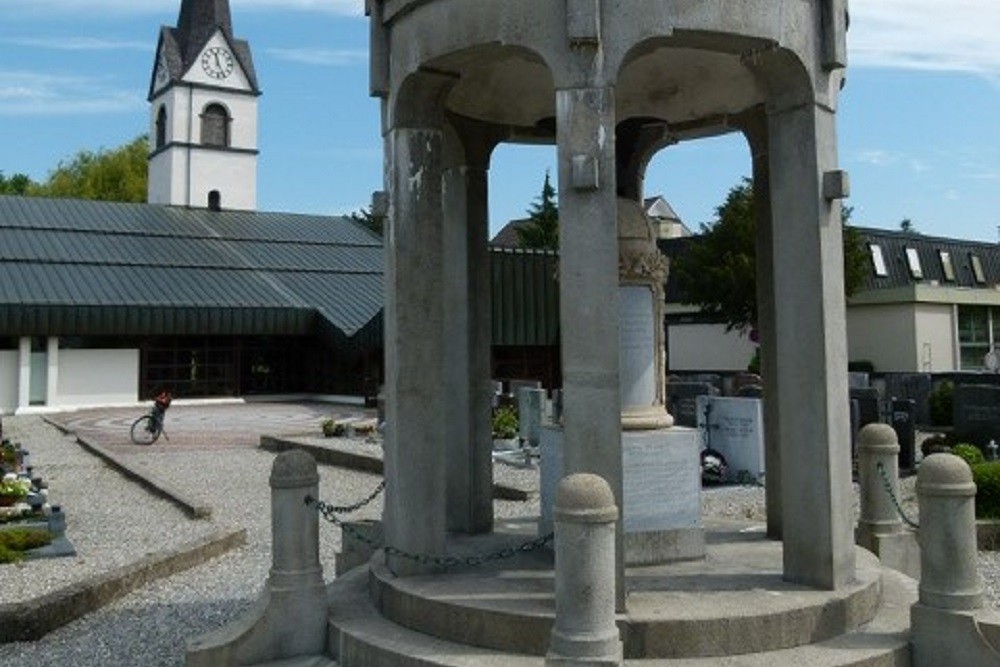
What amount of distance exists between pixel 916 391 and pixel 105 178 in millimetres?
58451

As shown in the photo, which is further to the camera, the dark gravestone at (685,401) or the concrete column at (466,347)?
the dark gravestone at (685,401)

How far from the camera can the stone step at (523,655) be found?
4.84 meters

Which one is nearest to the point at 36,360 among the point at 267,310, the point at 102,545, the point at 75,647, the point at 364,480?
the point at 267,310

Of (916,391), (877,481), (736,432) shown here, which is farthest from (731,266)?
(877,481)

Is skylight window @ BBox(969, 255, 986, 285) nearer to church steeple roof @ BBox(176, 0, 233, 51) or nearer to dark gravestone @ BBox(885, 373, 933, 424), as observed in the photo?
dark gravestone @ BBox(885, 373, 933, 424)

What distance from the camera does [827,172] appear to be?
596cm

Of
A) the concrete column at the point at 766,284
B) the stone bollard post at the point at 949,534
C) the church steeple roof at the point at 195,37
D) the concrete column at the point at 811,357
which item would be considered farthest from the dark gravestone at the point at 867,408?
the church steeple roof at the point at 195,37

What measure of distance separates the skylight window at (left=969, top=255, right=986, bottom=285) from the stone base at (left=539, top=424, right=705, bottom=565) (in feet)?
149

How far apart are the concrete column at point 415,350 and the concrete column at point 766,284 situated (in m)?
2.99

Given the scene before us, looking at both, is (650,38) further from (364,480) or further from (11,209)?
(11,209)

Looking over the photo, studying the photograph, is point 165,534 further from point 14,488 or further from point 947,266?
point 947,266

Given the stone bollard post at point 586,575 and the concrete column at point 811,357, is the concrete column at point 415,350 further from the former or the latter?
the concrete column at point 811,357

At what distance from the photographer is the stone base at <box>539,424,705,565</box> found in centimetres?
648

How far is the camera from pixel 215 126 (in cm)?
5372
